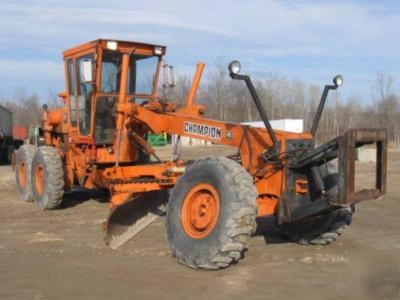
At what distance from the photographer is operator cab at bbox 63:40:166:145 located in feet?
32.9

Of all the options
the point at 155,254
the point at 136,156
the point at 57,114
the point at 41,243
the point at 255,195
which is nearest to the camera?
the point at 255,195

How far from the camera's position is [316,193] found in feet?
21.8

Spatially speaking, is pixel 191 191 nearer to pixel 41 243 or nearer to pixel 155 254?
pixel 155 254

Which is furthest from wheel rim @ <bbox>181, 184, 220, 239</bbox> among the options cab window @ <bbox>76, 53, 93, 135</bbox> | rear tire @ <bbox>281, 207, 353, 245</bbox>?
cab window @ <bbox>76, 53, 93, 135</bbox>

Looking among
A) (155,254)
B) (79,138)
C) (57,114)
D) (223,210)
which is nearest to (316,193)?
(223,210)

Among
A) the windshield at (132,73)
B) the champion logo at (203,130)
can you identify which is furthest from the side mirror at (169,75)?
the champion logo at (203,130)

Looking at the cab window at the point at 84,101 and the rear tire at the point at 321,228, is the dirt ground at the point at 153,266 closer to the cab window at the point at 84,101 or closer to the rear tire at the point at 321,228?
the rear tire at the point at 321,228

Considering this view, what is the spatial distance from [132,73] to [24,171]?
407cm

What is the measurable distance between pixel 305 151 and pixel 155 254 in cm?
230

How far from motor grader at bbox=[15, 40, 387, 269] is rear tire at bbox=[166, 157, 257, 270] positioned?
12 mm

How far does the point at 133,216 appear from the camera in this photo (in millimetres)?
8555

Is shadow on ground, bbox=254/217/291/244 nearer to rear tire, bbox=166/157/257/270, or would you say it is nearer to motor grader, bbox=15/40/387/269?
motor grader, bbox=15/40/387/269

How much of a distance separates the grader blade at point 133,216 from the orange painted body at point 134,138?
0.57 feet

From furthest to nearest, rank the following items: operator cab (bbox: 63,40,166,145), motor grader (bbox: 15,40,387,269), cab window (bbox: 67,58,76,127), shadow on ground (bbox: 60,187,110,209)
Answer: shadow on ground (bbox: 60,187,110,209) → cab window (bbox: 67,58,76,127) → operator cab (bbox: 63,40,166,145) → motor grader (bbox: 15,40,387,269)
